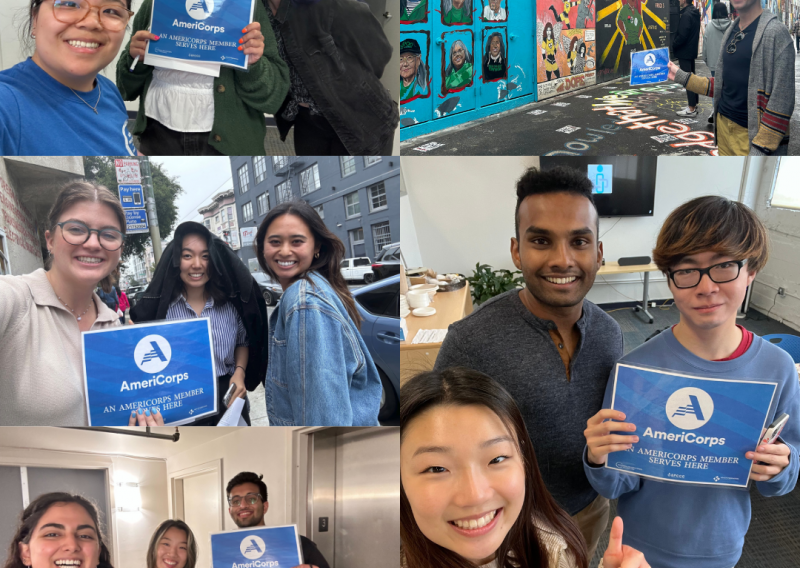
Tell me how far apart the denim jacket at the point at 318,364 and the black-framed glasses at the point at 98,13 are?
1.96ft

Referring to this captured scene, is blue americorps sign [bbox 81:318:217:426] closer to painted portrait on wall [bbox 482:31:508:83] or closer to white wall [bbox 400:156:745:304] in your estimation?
white wall [bbox 400:156:745:304]

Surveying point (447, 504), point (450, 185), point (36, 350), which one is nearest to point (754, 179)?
point (450, 185)

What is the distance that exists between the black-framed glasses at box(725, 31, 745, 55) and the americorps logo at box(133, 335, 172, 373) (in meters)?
1.58

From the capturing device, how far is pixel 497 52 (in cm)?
281

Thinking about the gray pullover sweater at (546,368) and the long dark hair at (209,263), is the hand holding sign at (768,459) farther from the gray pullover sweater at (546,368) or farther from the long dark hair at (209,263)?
the long dark hair at (209,263)

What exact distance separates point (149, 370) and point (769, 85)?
1.72 metres

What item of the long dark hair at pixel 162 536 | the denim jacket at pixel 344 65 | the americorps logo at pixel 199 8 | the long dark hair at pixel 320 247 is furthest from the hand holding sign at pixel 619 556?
the americorps logo at pixel 199 8

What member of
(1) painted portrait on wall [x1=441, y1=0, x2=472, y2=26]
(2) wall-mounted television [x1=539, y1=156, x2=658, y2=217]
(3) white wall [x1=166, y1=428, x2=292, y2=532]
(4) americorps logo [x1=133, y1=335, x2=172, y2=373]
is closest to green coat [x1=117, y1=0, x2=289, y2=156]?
(4) americorps logo [x1=133, y1=335, x2=172, y2=373]

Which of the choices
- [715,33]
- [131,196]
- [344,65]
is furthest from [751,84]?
[131,196]

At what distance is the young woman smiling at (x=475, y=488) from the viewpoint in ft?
3.04

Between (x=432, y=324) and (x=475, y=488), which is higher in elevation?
(x=432, y=324)

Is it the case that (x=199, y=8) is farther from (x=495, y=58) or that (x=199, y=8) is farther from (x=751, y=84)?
(x=495, y=58)

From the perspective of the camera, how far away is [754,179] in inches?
39.2

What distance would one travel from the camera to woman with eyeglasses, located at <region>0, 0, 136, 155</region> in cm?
92
